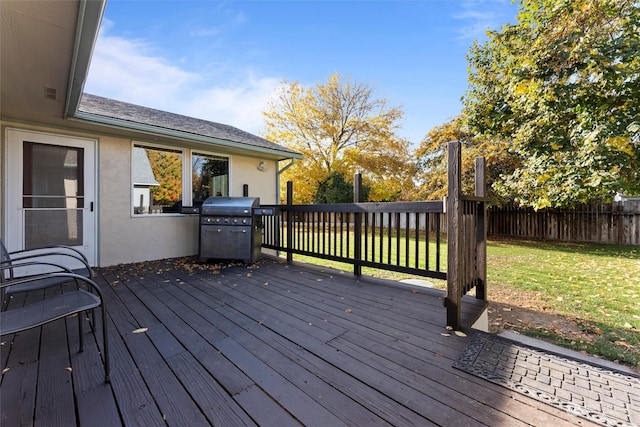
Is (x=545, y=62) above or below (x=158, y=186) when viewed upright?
above

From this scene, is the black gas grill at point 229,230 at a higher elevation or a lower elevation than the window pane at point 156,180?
lower

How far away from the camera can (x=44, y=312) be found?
4.86 ft

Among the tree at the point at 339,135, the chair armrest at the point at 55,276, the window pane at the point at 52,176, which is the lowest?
the chair armrest at the point at 55,276

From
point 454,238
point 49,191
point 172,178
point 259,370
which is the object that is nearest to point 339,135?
point 172,178

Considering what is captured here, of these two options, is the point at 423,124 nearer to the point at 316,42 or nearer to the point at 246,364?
the point at 316,42

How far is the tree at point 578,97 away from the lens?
3744 mm

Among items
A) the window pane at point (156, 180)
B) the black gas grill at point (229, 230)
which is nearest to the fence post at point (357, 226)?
the black gas grill at point (229, 230)

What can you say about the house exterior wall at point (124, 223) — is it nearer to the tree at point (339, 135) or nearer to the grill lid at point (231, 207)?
the grill lid at point (231, 207)

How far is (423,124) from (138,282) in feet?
38.9

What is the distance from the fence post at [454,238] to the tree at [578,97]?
3200mm

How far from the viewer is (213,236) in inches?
184

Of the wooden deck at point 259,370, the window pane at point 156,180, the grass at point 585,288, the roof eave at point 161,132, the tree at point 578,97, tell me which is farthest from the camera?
the window pane at point 156,180

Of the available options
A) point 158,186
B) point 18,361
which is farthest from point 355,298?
point 158,186

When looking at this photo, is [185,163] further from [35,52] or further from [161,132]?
[35,52]
